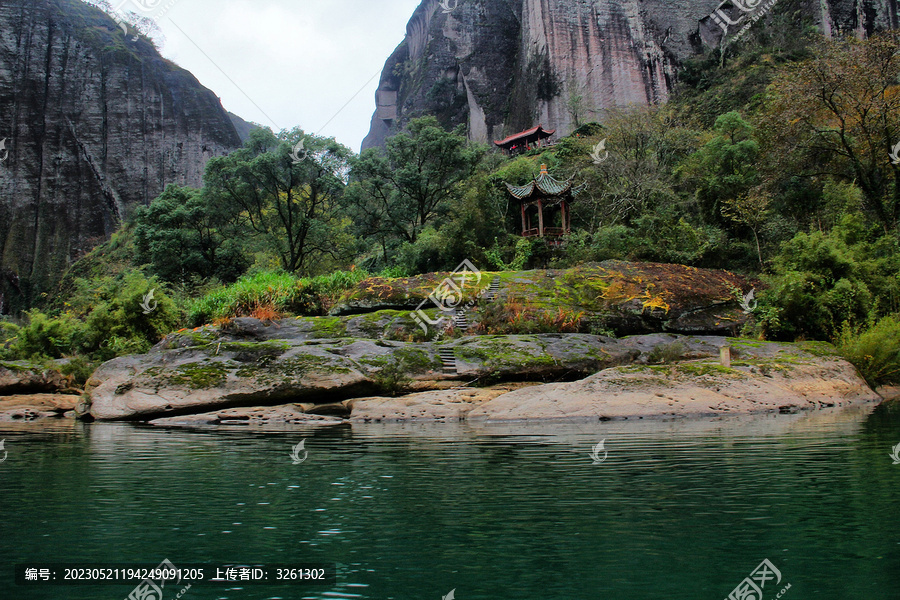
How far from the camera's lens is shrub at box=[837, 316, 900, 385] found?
1327cm

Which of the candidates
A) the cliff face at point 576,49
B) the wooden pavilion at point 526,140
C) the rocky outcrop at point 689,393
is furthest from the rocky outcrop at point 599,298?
the wooden pavilion at point 526,140

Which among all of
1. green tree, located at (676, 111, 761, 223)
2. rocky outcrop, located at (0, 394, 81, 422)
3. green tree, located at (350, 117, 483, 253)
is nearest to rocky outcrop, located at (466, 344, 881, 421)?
rocky outcrop, located at (0, 394, 81, 422)

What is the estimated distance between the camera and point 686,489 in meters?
4.39

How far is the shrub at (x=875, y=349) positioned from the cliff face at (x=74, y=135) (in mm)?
60483

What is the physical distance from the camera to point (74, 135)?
57531 millimetres

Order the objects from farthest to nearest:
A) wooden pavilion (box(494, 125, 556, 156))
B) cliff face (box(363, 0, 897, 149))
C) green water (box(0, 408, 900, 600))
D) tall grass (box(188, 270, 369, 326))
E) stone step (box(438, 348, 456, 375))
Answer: cliff face (box(363, 0, 897, 149))
wooden pavilion (box(494, 125, 556, 156))
tall grass (box(188, 270, 369, 326))
stone step (box(438, 348, 456, 375))
green water (box(0, 408, 900, 600))

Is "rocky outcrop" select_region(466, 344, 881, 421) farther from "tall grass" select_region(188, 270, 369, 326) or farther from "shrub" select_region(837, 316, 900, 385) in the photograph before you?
"tall grass" select_region(188, 270, 369, 326)

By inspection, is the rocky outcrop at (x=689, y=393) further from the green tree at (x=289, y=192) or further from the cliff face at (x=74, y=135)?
the cliff face at (x=74, y=135)

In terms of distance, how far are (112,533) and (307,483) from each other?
178cm

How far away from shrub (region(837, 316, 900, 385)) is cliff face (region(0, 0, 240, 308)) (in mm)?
60483

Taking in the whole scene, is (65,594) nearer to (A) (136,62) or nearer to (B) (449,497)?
(B) (449,497)

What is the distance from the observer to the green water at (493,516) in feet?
8.73

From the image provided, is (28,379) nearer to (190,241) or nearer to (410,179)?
(190,241)

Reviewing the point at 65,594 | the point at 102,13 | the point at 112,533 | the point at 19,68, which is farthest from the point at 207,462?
the point at 102,13
